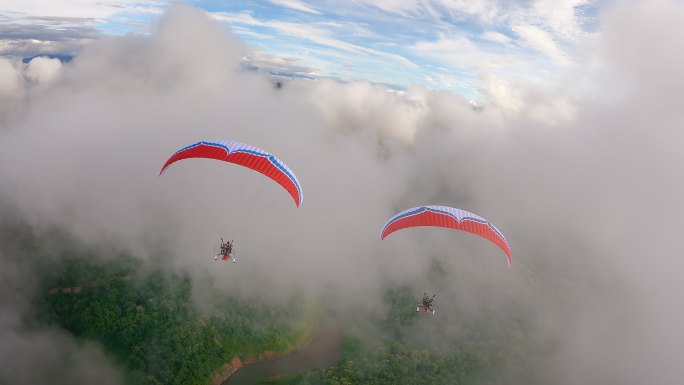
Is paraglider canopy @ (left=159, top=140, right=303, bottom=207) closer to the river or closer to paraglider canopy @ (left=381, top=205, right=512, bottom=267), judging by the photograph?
paraglider canopy @ (left=381, top=205, right=512, bottom=267)

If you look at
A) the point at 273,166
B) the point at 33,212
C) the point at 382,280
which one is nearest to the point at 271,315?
the point at 382,280

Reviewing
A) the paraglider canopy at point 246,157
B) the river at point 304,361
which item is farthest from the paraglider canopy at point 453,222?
the river at point 304,361

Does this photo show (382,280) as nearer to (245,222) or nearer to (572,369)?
(572,369)

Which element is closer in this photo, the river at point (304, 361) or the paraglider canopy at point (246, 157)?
the paraglider canopy at point (246, 157)

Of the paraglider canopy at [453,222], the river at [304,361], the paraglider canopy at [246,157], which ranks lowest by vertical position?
the river at [304,361]

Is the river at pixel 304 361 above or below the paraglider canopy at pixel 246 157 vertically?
below

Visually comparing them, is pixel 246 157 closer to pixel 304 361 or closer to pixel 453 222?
pixel 453 222

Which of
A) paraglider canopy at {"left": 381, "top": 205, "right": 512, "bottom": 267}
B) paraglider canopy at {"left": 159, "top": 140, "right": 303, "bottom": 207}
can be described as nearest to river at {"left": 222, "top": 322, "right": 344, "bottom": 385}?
paraglider canopy at {"left": 381, "top": 205, "right": 512, "bottom": 267}

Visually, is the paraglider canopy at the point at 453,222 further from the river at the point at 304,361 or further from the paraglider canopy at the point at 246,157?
the river at the point at 304,361

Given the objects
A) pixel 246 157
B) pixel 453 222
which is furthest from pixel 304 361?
pixel 246 157
